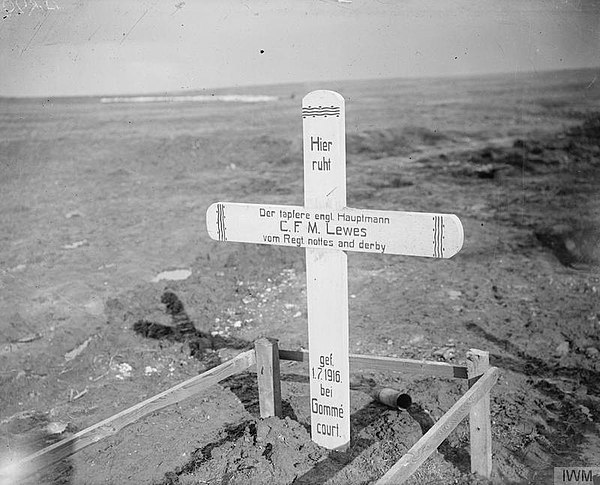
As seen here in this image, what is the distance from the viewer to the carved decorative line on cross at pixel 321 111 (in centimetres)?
413

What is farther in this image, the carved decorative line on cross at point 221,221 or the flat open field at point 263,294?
the flat open field at point 263,294

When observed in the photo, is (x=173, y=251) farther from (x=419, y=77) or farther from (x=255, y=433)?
(x=419, y=77)

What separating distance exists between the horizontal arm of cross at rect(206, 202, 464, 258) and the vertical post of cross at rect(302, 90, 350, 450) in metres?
0.04

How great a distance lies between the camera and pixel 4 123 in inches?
626

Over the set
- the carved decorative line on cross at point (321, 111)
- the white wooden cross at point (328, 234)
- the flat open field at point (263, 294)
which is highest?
the carved decorative line on cross at point (321, 111)

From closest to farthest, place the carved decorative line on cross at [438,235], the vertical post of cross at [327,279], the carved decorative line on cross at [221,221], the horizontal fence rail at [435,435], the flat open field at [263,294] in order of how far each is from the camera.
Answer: the horizontal fence rail at [435,435] → the carved decorative line on cross at [438,235] → the vertical post of cross at [327,279] → the carved decorative line on cross at [221,221] → the flat open field at [263,294]

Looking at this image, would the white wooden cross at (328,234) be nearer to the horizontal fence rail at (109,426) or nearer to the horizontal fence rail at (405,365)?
the horizontal fence rail at (405,365)

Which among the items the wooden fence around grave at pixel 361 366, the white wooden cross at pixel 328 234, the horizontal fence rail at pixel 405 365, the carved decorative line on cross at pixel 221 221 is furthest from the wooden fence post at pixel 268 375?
the carved decorative line on cross at pixel 221 221

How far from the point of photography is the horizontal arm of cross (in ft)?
13.0

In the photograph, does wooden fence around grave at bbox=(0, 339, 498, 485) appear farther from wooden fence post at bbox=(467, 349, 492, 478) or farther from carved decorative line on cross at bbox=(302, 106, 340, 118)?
carved decorative line on cross at bbox=(302, 106, 340, 118)

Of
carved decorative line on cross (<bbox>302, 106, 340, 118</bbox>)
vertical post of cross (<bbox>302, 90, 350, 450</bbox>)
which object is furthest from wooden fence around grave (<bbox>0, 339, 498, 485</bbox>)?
carved decorative line on cross (<bbox>302, 106, 340, 118</bbox>)

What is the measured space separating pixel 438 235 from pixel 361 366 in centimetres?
143

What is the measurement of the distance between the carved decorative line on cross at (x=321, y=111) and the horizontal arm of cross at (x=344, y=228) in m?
0.58

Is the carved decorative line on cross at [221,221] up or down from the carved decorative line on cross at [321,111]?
down
